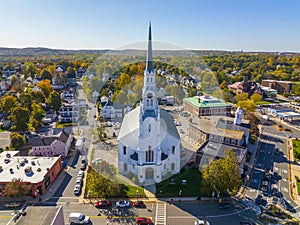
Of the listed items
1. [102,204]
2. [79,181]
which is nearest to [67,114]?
[79,181]

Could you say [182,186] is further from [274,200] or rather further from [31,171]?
[31,171]

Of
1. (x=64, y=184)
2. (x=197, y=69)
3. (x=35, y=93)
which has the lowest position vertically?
(x=64, y=184)

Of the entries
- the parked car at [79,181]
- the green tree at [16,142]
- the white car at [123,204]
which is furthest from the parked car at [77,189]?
the green tree at [16,142]

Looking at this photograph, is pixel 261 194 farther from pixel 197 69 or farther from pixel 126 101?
pixel 197 69

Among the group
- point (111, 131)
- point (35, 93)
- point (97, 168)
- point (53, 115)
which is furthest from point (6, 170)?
point (35, 93)

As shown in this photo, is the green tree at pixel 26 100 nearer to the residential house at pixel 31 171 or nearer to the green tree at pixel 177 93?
the residential house at pixel 31 171

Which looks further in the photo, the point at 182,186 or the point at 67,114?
the point at 67,114
